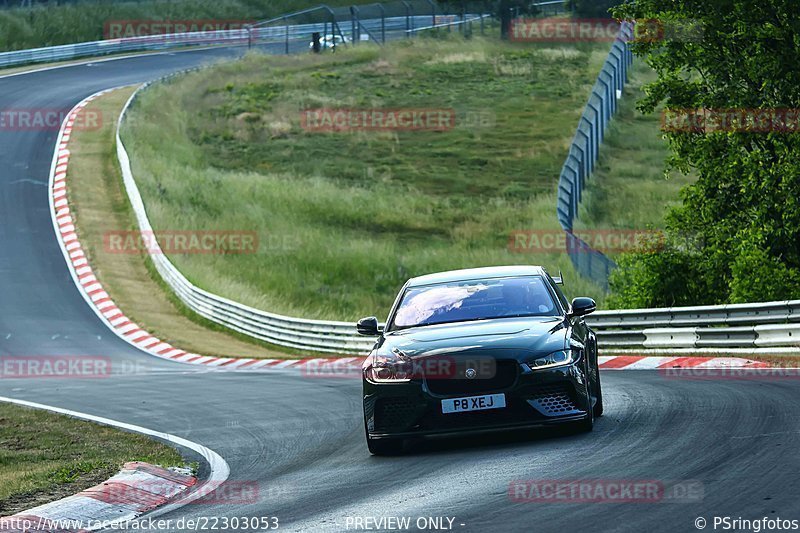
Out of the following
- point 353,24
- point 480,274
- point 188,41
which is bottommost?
point 480,274

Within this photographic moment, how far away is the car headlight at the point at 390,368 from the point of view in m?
9.85

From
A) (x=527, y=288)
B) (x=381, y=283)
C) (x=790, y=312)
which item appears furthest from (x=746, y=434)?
(x=381, y=283)

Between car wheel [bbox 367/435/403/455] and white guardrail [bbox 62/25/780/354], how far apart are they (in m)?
7.93

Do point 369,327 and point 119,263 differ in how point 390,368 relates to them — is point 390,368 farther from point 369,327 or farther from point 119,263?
point 119,263

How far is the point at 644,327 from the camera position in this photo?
65.0 feet

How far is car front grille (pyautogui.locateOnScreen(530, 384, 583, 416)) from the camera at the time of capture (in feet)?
31.5

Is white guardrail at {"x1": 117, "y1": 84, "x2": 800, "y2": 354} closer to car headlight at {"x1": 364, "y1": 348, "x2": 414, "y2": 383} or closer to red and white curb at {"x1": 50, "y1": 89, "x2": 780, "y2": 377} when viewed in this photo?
red and white curb at {"x1": 50, "y1": 89, "x2": 780, "y2": 377}

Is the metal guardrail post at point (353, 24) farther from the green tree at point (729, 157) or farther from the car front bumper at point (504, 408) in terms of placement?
the car front bumper at point (504, 408)

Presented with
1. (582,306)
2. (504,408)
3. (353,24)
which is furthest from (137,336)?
(353,24)

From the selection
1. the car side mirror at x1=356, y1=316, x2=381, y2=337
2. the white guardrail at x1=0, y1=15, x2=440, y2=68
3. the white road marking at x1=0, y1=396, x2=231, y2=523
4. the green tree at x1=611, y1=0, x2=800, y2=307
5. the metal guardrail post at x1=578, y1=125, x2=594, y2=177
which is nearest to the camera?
the white road marking at x1=0, y1=396, x2=231, y2=523

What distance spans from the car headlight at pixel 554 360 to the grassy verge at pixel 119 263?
16762 mm

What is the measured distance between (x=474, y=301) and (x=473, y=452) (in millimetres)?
1725

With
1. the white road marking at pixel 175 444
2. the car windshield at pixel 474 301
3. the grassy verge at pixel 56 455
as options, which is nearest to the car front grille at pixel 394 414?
the car windshield at pixel 474 301

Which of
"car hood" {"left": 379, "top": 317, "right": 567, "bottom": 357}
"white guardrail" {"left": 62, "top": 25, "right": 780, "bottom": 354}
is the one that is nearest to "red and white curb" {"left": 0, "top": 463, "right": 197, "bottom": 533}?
"car hood" {"left": 379, "top": 317, "right": 567, "bottom": 357}
